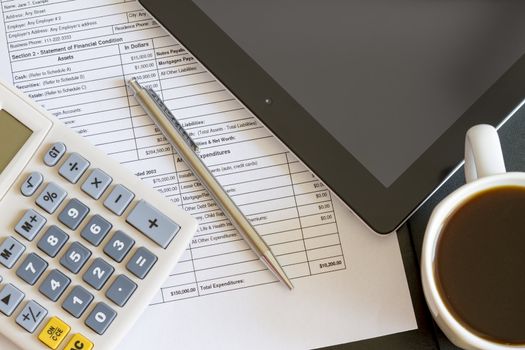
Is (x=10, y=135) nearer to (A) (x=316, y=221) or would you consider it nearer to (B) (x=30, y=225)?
(B) (x=30, y=225)

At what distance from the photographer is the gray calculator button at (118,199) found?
1.83 feet

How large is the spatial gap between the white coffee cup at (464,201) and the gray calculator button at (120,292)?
0.21 m

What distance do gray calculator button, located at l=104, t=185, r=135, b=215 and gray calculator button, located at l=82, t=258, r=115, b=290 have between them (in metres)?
0.04

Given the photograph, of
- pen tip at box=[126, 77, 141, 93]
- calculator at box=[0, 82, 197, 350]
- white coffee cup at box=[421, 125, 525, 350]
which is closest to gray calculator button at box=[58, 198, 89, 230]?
calculator at box=[0, 82, 197, 350]

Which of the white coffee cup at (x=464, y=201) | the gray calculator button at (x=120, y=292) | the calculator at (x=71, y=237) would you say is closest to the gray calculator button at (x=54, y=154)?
the calculator at (x=71, y=237)

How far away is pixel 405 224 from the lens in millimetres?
587

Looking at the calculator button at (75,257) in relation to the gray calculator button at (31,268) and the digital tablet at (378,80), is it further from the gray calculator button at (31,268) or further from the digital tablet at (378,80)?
the digital tablet at (378,80)

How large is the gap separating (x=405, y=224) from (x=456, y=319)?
0.11 metres

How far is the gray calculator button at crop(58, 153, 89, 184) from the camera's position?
0.56 m

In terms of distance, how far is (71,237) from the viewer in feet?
1.82

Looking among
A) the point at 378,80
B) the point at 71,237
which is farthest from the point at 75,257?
the point at 378,80

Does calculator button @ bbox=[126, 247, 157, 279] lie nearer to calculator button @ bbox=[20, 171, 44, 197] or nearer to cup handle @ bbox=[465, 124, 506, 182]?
calculator button @ bbox=[20, 171, 44, 197]

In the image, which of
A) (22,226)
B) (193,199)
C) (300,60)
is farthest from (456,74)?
(22,226)

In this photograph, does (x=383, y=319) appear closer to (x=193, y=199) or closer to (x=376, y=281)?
(x=376, y=281)
